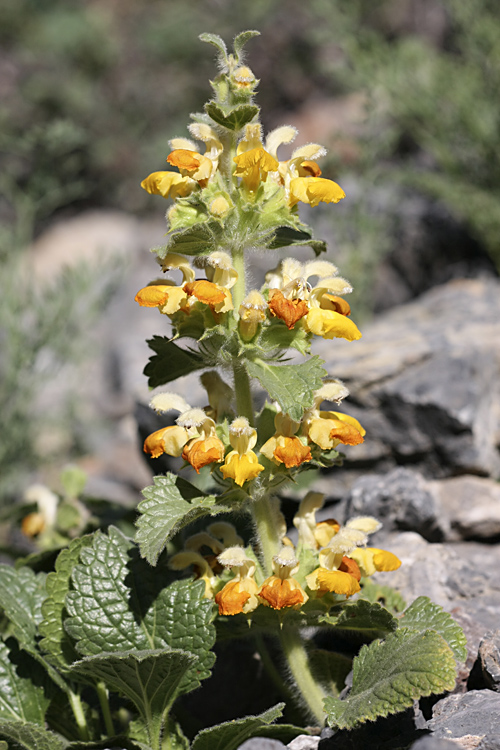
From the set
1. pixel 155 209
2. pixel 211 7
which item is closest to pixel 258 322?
pixel 155 209

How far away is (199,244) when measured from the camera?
5.77ft

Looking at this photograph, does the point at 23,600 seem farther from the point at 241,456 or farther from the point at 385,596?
the point at 385,596

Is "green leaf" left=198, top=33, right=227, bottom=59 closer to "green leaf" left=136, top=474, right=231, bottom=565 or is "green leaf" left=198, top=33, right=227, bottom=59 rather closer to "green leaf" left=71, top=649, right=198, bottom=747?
"green leaf" left=136, top=474, right=231, bottom=565

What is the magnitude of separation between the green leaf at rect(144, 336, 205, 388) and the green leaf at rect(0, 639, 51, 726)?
0.95 m

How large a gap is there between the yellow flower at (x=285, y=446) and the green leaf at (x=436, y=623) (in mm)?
572

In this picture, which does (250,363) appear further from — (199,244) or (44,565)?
(44,565)

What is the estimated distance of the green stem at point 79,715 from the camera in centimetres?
196

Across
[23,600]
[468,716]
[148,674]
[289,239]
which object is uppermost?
[289,239]

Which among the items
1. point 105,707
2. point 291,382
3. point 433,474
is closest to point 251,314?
point 291,382

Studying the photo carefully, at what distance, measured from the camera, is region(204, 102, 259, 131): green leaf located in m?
1.64

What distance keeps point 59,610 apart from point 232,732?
606 mm

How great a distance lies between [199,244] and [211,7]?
47.0 feet

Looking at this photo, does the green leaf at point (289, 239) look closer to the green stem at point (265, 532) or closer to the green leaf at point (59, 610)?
the green stem at point (265, 532)

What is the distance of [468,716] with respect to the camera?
1633 millimetres
